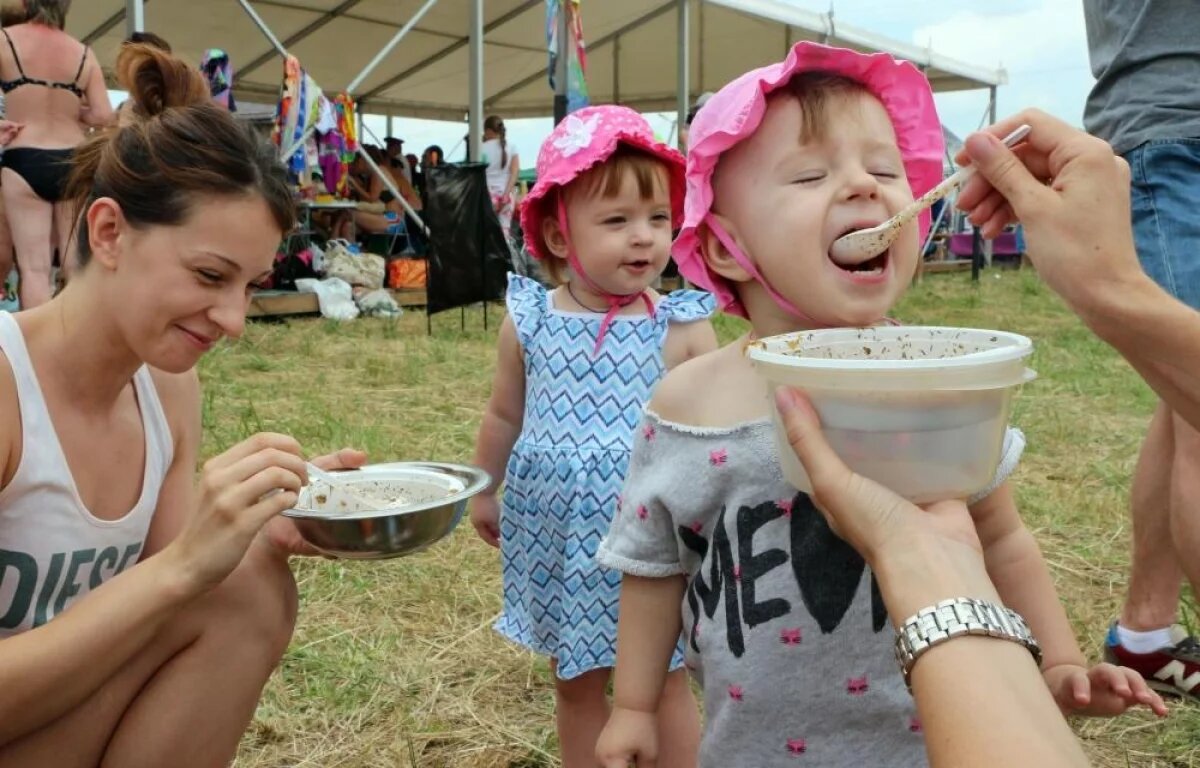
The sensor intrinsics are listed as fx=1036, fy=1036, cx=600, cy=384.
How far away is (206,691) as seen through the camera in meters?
1.51

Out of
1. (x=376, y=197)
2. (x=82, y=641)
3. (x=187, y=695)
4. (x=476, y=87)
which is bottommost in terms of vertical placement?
(x=187, y=695)

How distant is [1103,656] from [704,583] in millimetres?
1508

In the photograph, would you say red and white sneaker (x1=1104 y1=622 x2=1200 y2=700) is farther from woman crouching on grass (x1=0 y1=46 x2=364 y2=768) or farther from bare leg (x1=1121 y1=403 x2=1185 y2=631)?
woman crouching on grass (x1=0 y1=46 x2=364 y2=768)

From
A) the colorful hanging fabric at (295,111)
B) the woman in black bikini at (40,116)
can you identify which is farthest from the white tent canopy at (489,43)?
the woman in black bikini at (40,116)

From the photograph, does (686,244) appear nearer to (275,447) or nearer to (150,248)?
(275,447)

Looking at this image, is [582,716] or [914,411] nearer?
[914,411]

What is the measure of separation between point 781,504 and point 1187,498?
3.87 ft

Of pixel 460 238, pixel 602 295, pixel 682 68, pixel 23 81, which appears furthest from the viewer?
pixel 682 68

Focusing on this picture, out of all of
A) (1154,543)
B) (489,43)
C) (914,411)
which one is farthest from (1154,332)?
(489,43)

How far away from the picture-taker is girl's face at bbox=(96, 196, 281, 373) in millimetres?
1478

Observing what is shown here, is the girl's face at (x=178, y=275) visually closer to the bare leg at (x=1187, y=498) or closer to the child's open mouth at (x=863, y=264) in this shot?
the child's open mouth at (x=863, y=264)

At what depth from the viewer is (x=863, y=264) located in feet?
3.94

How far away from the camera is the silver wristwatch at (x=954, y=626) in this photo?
957 millimetres

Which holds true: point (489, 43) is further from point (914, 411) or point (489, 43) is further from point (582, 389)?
point (914, 411)
